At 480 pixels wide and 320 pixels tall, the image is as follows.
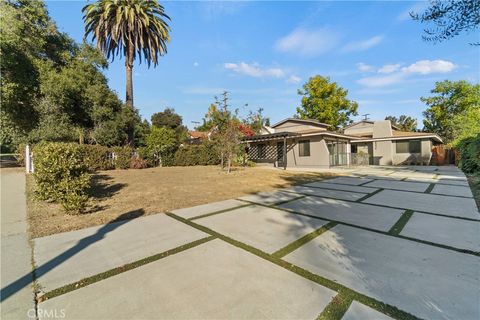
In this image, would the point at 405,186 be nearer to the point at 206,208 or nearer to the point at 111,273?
the point at 206,208

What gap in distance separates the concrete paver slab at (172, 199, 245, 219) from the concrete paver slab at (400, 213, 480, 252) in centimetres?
343

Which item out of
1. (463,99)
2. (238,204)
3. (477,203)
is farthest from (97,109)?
(463,99)

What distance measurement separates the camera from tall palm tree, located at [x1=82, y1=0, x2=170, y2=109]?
1570cm

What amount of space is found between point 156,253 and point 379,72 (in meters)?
20.4

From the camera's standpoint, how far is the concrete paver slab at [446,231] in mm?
3113

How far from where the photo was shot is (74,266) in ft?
8.34

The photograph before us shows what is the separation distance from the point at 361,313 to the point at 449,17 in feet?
19.4

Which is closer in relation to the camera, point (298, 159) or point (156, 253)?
point (156, 253)

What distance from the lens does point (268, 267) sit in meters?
2.47

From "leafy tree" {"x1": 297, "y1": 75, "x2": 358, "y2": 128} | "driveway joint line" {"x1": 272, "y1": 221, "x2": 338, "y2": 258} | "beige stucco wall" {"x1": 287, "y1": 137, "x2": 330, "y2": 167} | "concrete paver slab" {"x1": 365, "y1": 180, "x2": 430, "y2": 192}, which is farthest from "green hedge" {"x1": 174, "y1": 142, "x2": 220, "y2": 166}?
"leafy tree" {"x1": 297, "y1": 75, "x2": 358, "y2": 128}

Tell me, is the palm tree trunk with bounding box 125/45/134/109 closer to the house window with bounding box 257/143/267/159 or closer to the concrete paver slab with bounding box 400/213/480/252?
the house window with bounding box 257/143/267/159

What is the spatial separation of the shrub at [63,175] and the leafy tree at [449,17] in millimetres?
8066

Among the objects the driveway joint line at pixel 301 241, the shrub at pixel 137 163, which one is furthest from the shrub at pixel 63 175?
the shrub at pixel 137 163

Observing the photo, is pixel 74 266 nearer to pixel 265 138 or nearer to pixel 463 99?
pixel 265 138
